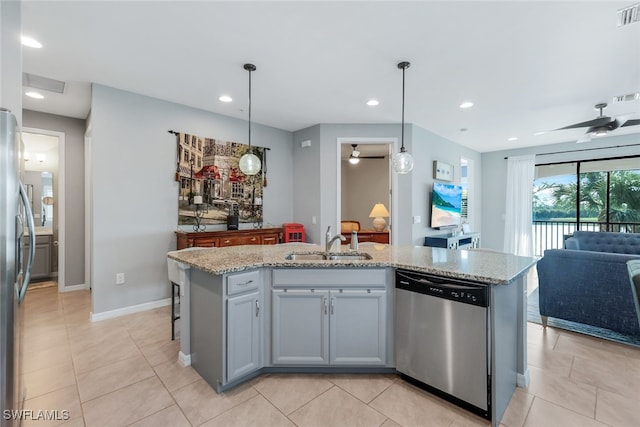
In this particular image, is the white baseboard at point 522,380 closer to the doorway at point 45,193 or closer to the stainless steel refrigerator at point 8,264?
the stainless steel refrigerator at point 8,264

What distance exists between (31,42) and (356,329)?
3578 mm

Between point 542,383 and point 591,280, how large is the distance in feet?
4.55

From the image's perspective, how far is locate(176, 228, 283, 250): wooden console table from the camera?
3.60 meters

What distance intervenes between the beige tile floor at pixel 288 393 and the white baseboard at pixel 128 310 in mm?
486

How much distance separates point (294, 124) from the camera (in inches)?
188

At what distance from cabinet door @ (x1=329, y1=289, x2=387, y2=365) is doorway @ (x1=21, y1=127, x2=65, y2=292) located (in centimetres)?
510

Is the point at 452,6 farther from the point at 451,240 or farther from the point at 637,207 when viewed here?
the point at 637,207

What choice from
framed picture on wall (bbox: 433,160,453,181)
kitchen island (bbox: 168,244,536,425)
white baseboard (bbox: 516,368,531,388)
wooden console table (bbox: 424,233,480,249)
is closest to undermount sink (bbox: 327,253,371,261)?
kitchen island (bbox: 168,244,536,425)

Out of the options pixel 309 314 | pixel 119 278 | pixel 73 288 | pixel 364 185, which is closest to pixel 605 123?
pixel 309 314

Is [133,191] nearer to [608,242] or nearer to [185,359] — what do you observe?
[185,359]

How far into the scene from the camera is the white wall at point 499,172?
19.5ft

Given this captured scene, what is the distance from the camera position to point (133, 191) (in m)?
3.52

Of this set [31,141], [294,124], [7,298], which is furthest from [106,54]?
[31,141]

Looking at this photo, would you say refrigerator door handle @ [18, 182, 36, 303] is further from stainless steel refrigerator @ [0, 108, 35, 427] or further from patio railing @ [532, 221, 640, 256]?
patio railing @ [532, 221, 640, 256]
